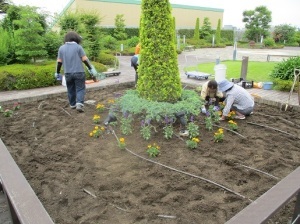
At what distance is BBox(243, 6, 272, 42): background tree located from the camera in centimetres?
3391

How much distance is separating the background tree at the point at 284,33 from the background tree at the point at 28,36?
35.1m

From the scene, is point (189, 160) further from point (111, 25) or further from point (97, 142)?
point (111, 25)

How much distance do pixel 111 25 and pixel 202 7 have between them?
56.1 feet

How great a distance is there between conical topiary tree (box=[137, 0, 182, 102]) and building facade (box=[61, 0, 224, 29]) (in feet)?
54.8

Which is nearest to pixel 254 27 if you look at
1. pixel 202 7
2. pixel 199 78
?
pixel 202 7

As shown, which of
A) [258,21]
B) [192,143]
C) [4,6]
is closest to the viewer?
[192,143]

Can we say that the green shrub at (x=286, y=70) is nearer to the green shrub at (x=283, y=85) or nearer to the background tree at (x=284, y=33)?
the green shrub at (x=283, y=85)

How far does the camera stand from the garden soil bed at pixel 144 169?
231 centimetres

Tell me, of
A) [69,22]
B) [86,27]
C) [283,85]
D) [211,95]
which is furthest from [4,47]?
[283,85]

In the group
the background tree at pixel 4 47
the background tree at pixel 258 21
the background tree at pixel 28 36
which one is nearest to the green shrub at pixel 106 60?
the background tree at pixel 28 36

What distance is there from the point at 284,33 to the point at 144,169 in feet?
128

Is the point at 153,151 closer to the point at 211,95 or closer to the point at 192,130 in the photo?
the point at 192,130

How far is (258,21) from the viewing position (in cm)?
3444

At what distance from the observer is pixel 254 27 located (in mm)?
34562
